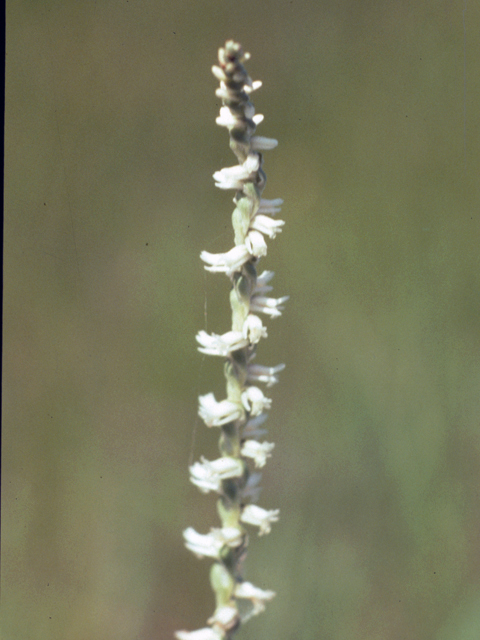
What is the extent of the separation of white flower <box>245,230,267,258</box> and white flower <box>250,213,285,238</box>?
1 centimetres

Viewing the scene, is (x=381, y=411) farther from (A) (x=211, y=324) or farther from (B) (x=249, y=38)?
(B) (x=249, y=38)

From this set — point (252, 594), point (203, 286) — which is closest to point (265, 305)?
point (252, 594)

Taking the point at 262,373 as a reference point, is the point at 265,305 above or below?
above

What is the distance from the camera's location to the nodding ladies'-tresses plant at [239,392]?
119 centimetres

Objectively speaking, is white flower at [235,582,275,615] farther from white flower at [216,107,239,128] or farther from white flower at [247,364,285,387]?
white flower at [216,107,239,128]

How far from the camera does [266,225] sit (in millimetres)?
1187

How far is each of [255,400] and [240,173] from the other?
0.44m

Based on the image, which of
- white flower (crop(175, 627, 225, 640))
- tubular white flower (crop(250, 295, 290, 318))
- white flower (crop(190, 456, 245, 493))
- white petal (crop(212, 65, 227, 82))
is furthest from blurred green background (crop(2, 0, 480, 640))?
white petal (crop(212, 65, 227, 82))

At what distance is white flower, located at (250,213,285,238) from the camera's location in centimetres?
118

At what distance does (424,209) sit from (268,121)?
2.58ft

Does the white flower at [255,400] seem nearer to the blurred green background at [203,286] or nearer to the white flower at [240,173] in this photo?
the white flower at [240,173]

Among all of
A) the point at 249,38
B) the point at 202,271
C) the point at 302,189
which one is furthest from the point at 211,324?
the point at 249,38

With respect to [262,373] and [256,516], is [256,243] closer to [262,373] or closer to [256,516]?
[262,373]

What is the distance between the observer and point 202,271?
8.66ft
